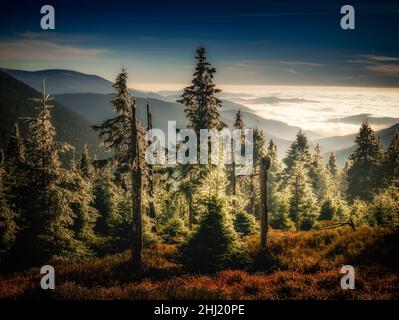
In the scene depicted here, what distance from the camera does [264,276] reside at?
14555 mm

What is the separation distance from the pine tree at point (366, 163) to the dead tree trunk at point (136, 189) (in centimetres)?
3482

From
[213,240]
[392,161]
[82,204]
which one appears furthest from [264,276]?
[392,161]

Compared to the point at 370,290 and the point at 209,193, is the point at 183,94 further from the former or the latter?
the point at 370,290

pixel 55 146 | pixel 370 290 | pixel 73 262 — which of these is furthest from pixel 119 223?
pixel 370 290

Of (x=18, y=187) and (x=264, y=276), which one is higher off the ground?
(x=18, y=187)

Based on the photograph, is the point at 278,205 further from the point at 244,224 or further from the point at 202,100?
the point at 202,100

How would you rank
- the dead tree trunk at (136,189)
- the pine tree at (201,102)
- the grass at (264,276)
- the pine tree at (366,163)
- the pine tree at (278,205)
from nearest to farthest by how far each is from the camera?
1. the grass at (264,276)
2. the dead tree trunk at (136,189)
3. the pine tree at (201,102)
4. the pine tree at (278,205)
5. the pine tree at (366,163)

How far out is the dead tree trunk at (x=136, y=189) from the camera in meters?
15.7

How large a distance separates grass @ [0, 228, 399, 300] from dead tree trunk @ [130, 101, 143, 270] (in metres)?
0.86

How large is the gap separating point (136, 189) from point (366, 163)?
1463 inches

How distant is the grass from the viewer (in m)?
12.5

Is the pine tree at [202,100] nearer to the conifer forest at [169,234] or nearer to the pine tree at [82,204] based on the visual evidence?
the conifer forest at [169,234]

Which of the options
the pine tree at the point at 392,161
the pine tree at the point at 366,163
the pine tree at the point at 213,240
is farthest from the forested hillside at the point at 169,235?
the pine tree at the point at 366,163
